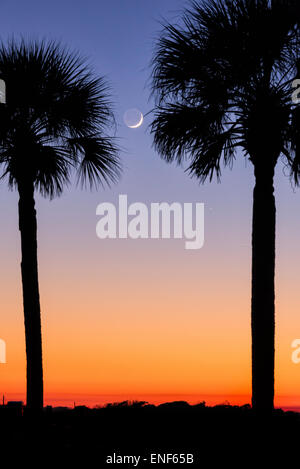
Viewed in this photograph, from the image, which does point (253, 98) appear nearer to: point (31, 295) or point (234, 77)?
point (234, 77)

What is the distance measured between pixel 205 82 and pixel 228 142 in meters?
1.49

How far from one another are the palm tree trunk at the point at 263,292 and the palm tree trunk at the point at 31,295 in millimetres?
5002

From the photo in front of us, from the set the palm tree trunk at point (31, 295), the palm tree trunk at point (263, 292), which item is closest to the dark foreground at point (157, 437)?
the palm tree trunk at point (263, 292)

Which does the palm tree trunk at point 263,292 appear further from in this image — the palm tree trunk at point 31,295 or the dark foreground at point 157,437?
the palm tree trunk at point 31,295

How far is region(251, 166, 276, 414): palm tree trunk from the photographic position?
14625mm

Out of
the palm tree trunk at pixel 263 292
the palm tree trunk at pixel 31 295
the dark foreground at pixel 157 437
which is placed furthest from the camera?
the palm tree trunk at pixel 31 295

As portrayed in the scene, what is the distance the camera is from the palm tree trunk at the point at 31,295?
16.6 meters

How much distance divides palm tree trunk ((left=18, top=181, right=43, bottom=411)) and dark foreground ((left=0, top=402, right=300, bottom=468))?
3.04ft

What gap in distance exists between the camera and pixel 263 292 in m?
14.9

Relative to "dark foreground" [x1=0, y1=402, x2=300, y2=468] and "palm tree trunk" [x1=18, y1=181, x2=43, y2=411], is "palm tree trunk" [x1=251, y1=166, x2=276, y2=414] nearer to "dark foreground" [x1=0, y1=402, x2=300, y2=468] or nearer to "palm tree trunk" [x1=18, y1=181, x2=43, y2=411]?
"dark foreground" [x1=0, y1=402, x2=300, y2=468]

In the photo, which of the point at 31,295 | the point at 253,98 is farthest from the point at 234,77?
the point at 31,295

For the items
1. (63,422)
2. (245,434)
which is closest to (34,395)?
(63,422)

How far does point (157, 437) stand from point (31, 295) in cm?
541

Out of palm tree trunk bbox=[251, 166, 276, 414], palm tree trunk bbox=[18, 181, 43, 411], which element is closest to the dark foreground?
palm tree trunk bbox=[251, 166, 276, 414]
